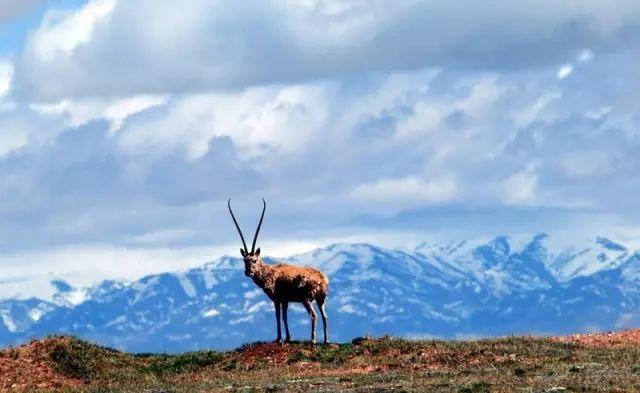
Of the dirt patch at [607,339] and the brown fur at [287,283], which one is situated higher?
the brown fur at [287,283]

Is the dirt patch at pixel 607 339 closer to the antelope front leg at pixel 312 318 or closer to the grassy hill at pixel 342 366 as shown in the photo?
the grassy hill at pixel 342 366

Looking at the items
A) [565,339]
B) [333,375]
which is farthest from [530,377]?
[565,339]

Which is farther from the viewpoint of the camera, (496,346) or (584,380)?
(496,346)

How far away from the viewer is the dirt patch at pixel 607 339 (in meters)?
61.3

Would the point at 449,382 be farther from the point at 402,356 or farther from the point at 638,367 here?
the point at 402,356

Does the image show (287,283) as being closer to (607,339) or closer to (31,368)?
(31,368)

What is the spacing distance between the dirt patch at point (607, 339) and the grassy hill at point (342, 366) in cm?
7

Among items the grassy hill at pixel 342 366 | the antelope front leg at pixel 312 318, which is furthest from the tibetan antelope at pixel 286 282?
the grassy hill at pixel 342 366

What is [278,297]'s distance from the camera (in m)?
63.9

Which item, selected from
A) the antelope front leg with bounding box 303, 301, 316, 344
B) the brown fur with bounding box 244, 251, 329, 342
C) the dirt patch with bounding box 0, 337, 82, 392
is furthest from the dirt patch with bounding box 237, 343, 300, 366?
the dirt patch with bounding box 0, 337, 82, 392

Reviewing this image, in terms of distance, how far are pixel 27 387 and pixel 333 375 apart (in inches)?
476

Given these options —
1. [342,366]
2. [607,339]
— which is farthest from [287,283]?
[607,339]

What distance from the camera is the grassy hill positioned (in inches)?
1913

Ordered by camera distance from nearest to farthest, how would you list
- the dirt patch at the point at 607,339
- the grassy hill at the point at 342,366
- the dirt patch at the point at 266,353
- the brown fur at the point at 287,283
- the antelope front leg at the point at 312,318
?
1. the grassy hill at the point at 342,366
2. the dirt patch at the point at 266,353
3. the dirt patch at the point at 607,339
4. the antelope front leg at the point at 312,318
5. the brown fur at the point at 287,283
